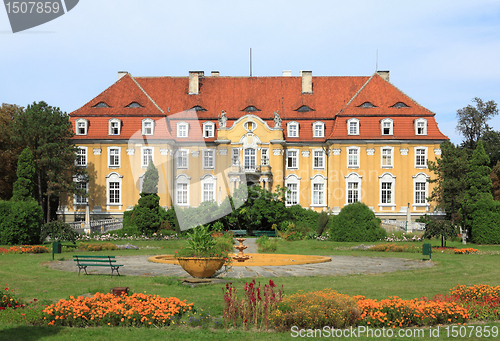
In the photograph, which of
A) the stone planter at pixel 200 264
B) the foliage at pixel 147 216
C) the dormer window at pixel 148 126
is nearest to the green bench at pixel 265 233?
the foliage at pixel 147 216

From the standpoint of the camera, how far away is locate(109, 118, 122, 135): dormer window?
50281 millimetres

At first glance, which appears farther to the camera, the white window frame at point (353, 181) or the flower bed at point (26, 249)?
the white window frame at point (353, 181)

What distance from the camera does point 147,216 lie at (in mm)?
37375

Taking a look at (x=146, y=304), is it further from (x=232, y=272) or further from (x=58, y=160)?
(x=58, y=160)

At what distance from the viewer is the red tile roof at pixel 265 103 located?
1961 inches

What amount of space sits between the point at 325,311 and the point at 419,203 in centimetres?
4044

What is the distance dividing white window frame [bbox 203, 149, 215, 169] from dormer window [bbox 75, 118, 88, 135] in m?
10.7

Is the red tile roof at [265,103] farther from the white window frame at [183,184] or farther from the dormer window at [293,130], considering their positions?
the white window frame at [183,184]

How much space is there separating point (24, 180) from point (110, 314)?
2779 cm

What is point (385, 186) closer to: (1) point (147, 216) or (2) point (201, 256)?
(1) point (147, 216)

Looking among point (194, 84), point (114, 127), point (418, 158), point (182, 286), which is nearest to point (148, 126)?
point (114, 127)

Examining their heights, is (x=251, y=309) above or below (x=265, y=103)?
below

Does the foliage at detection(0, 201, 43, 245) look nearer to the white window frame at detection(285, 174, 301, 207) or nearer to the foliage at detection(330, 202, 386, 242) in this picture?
the foliage at detection(330, 202, 386, 242)

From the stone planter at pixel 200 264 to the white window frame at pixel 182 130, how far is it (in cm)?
3566
